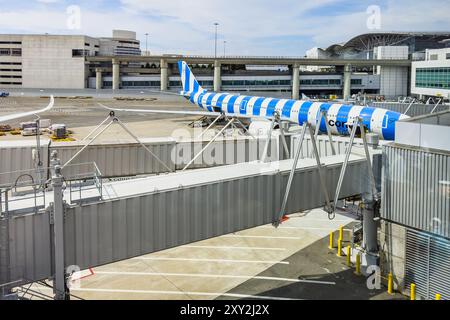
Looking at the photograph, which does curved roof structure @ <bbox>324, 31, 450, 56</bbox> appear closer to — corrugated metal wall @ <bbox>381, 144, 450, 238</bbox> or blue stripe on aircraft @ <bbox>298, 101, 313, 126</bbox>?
blue stripe on aircraft @ <bbox>298, 101, 313, 126</bbox>

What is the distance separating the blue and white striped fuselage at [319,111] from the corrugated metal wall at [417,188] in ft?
26.4

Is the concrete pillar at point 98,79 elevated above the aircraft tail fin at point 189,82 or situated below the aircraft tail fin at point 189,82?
above

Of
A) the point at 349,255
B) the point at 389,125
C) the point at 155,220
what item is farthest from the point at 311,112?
the point at 155,220

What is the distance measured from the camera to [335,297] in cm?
2283

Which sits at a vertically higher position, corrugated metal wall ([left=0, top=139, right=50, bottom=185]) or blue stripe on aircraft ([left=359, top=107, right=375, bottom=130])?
blue stripe on aircraft ([left=359, top=107, right=375, bottom=130])

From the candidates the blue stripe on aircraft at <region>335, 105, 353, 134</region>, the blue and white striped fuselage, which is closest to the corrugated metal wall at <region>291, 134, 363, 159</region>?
the blue and white striped fuselage

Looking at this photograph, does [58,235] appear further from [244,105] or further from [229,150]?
[244,105]

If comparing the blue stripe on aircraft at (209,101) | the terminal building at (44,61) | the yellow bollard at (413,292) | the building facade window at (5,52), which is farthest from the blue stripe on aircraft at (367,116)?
the building facade window at (5,52)

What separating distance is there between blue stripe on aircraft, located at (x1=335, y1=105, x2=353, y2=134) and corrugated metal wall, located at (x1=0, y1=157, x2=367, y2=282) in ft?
75.5

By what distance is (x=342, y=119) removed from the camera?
4597cm

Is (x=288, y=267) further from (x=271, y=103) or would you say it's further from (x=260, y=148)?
(x=271, y=103)

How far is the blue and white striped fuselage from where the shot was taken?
42763mm

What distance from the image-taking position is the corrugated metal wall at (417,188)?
21.3m

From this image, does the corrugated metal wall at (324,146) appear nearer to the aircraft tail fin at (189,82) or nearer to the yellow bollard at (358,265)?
the yellow bollard at (358,265)
